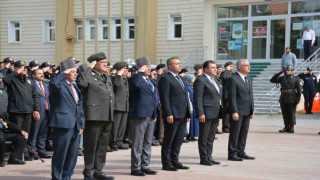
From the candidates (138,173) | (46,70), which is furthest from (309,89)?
(138,173)

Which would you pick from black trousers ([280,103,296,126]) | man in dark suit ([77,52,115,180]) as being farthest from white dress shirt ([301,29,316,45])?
man in dark suit ([77,52,115,180])

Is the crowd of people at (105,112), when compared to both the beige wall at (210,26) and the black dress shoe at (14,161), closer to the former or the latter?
the black dress shoe at (14,161)

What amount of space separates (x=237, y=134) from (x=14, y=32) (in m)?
26.5

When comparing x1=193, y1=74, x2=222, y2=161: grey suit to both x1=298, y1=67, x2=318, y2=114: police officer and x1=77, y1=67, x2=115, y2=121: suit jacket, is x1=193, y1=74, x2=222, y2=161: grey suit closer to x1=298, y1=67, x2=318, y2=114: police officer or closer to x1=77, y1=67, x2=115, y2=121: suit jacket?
x1=77, y1=67, x2=115, y2=121: suit jacket

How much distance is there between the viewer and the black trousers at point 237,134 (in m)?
10.7

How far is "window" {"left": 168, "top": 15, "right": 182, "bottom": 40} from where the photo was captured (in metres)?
29.1

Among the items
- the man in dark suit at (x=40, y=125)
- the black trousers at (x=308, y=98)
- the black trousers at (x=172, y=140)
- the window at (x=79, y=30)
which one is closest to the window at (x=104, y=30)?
the window at (x=79, y=30)

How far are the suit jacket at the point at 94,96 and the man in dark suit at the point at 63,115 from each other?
0.71 feet

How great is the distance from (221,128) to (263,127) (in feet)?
4.91

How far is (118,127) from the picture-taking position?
1241 cm

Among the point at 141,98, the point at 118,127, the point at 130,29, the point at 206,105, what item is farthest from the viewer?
the point at 130,29

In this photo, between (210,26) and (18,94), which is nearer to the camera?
(18,94)

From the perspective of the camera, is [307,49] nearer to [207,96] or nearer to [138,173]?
[207,96]

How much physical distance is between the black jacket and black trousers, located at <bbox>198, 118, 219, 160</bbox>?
11.1ft
